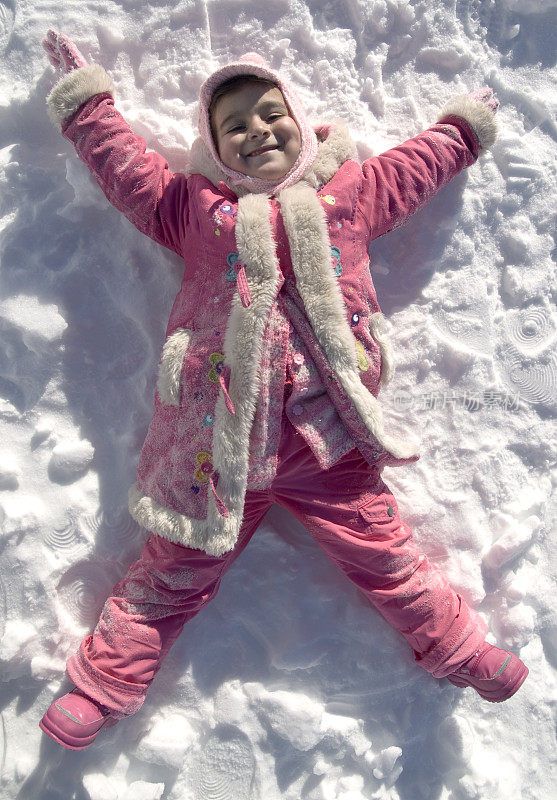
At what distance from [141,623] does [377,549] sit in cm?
66

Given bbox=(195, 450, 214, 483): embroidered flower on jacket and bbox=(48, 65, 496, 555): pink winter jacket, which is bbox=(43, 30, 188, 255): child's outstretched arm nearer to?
bbox=(48, 65, 496, 555): pink winter jacket

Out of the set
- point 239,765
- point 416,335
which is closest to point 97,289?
point 416,335

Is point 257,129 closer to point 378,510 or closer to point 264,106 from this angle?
point 264,106

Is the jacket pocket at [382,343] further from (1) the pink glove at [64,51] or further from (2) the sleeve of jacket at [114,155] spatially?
(1) the pink glove at [64,51]

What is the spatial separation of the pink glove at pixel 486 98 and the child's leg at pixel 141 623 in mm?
1378

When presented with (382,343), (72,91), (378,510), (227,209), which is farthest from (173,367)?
(72,91)

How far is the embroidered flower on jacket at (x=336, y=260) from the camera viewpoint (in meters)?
1.58

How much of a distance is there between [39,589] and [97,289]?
90 centimetres

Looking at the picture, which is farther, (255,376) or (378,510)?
(378,510)

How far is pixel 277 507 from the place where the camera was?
1.90 metres

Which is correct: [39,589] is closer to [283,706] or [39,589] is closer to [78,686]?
[78,686]

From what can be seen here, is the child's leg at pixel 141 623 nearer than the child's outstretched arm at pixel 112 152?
Yes

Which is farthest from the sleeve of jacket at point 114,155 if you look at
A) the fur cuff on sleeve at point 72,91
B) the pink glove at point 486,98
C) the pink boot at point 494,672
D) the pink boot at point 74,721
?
the pink boot at point 494,672

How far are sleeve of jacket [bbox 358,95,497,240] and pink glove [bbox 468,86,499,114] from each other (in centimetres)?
3
